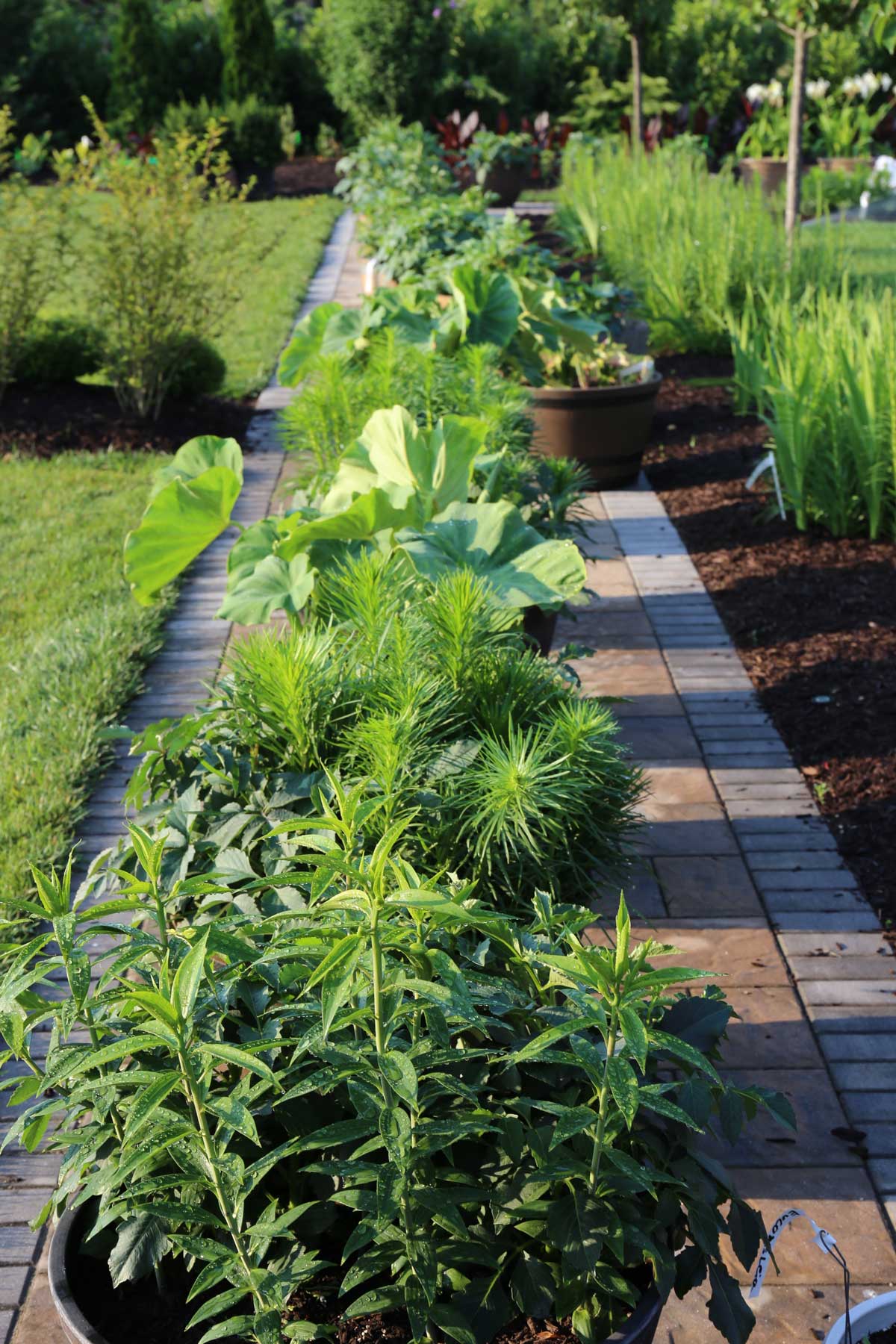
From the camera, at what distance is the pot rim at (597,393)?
518cm

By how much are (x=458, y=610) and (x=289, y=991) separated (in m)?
0.85

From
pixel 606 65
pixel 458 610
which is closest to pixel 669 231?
pixel 458 610

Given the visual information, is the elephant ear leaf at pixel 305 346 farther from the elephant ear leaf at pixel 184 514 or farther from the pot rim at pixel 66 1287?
the pot rim at pixel 66 1287

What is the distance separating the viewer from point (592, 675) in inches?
154

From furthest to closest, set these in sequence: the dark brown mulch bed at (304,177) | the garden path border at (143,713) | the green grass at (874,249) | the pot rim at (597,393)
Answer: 1. the dark brown mulch bed at (304,177)
2. the green grass at (874,249)
3. the pot rim at (597,393)
4. the garden path border at (143,713)

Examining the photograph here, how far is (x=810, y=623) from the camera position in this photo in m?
4.13

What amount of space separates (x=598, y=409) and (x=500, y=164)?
380 inches

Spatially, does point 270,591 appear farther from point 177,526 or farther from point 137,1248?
point 137,1248

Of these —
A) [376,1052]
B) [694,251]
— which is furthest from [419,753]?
[694,251]

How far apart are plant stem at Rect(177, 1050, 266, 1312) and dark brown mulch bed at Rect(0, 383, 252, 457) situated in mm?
5157

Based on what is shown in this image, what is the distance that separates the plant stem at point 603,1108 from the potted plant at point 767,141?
13160mm

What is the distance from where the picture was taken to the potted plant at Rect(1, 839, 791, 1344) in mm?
1244

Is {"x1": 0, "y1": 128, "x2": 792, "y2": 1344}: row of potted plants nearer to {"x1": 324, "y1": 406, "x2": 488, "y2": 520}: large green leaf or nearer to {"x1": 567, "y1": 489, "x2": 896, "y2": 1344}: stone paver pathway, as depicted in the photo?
{"x1": 567, "y1": 489, "x2": 896, "y2": 1344}: stone paver pathway

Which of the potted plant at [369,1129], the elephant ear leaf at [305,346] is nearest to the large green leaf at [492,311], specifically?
the elephant ear leaf at [305,346]
